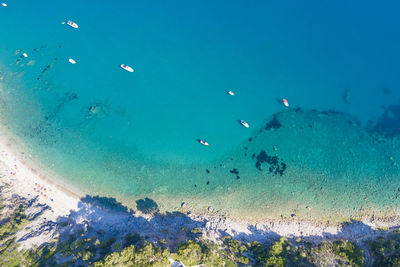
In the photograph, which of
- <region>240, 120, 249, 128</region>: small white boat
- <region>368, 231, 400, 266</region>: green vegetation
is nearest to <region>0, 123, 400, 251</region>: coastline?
<region>368, 231, 400, 266</region>: green vegetation

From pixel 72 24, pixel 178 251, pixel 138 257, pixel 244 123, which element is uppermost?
pixel 72 24

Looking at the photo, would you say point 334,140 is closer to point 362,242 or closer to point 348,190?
point 348,190

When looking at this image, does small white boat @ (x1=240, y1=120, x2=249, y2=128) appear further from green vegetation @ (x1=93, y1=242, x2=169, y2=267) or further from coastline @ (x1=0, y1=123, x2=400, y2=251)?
green vegetation @ (x1=93, y1=242, x2=169, y2=267)

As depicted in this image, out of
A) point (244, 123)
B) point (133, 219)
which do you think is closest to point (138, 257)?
point (133, 219)

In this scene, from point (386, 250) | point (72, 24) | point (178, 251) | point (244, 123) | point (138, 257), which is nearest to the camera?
point (138, 257)

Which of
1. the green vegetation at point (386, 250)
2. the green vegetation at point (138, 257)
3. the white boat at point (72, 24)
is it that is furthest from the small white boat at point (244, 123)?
the white boat at point (72, 24)

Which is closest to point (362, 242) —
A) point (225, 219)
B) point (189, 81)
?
point (225, 219)

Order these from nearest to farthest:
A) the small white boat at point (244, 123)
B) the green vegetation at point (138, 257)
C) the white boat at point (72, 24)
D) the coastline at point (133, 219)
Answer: the green vegetation at point (138, 257) < the coastline at point (133, 219) < the small white boat at point (244, 123) < the white boat at point (72, 24)

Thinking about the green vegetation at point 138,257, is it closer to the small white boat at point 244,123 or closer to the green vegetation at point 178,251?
the green vegetation at point 178,251

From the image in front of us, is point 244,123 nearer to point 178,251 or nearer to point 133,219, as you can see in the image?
point 178,251
